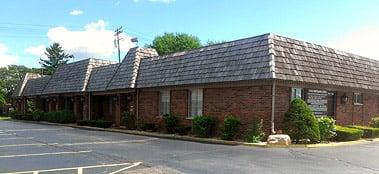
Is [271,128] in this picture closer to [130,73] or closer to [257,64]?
[257,64]

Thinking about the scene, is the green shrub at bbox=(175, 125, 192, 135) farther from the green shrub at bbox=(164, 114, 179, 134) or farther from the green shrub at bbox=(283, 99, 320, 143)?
the green shrub at bbox=(283, 99, 320, 143)

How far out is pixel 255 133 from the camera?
18359mm

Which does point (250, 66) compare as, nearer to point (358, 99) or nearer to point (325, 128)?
point (325, 128)

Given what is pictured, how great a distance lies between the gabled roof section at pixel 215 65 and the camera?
63.2ft

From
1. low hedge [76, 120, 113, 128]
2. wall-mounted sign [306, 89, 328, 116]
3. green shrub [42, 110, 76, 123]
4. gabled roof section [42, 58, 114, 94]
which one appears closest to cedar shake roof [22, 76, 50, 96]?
gabled roof section [42, 58, 114, 94]

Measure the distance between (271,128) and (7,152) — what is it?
10.1 m

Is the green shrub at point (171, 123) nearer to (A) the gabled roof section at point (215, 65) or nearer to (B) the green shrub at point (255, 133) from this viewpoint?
(A) the gabled roof section at point (215, 65)

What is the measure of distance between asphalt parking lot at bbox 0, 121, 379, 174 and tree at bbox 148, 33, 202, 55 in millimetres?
54858

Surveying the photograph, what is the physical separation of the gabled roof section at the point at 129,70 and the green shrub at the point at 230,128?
995 cm

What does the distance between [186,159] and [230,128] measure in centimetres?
639

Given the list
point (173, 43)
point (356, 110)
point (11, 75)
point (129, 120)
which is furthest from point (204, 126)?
point (11, 75)

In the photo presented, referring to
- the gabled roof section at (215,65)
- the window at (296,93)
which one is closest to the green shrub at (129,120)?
the gabled roof section at (215,65)

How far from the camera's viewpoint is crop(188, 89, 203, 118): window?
2278 centimetres

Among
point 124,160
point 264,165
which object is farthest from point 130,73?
point 264,165
